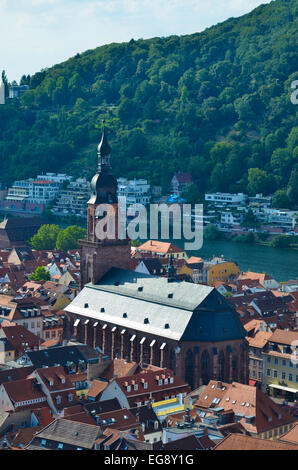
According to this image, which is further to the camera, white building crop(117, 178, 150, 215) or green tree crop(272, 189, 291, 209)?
white building crop(117, 178, 150, 215)

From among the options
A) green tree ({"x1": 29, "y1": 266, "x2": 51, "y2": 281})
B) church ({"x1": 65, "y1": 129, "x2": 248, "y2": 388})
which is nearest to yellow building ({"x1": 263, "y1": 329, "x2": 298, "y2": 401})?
church ({"x1": 65, "y1": 129, "x2": 248, "y2": 388})

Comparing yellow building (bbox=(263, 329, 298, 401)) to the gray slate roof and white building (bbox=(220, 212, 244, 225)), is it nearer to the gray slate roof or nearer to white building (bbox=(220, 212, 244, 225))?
the gray slate roof

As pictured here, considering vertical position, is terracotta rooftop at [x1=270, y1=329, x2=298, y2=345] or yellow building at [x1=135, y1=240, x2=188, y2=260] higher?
terracotta rooftop at [x1=270, y1=329, x2=298, y2=345]

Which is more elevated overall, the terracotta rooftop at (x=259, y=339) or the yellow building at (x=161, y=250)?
the terracotta rooftop at (x=259, y=339)

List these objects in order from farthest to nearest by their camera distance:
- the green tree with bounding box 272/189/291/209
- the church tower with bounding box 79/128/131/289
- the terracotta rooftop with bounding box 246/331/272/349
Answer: the green tree with bounding box 272/189/291/209
the church tower with bounding box 79/128/131/289
the terracotta rooftop with bounding box 246/331/272/349

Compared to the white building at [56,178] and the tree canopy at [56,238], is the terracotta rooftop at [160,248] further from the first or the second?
the white building at [56,178]

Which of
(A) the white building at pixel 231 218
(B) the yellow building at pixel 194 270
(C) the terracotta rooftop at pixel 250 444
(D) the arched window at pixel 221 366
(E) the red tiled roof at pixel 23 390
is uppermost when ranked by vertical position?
(C) the terracotta rooftop at pixel 250 444

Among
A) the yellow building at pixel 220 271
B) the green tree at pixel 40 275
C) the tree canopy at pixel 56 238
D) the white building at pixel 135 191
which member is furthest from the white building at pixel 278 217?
the green tree at pixel 40 275
